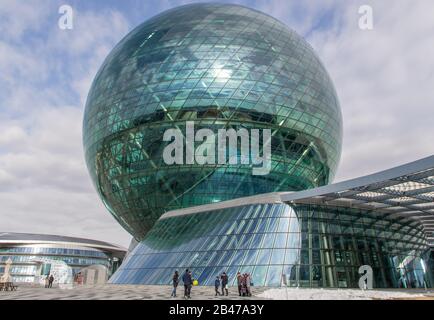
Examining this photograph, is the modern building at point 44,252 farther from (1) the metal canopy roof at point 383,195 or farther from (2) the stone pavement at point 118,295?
→ (2) the stone pavement at point 118,295

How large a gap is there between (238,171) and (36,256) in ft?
171

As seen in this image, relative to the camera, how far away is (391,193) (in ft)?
63.2

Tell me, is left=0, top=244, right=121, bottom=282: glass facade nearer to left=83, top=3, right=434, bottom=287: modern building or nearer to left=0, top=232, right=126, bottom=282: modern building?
left=0, top=232, right=126, bottom=282: modern building

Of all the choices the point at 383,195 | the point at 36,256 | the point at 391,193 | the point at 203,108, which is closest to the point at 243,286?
the point at 391,193

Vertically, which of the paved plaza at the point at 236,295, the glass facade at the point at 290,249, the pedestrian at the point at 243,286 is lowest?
the paved plaza at the point at 236,295

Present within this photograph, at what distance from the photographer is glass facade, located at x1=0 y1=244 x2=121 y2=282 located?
63.4 m

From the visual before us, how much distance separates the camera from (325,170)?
105 ft

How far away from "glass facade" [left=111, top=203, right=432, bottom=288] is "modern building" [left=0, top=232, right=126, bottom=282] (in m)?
44.6

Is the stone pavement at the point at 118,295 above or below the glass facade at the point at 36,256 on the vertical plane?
below

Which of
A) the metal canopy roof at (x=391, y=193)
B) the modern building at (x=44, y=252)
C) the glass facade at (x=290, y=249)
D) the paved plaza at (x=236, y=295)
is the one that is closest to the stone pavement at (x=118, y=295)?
the paved plaza at (x=236, y=295)

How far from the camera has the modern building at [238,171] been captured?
20.7 metres

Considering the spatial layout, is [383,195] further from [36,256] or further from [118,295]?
[36,256]

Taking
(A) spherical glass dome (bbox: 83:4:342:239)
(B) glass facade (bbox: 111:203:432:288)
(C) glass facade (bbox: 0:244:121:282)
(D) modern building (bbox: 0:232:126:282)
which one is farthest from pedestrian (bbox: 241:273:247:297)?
(C) glass facade (bbox: 0:244:121:282)

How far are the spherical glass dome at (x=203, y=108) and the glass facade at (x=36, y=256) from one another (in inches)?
1545
